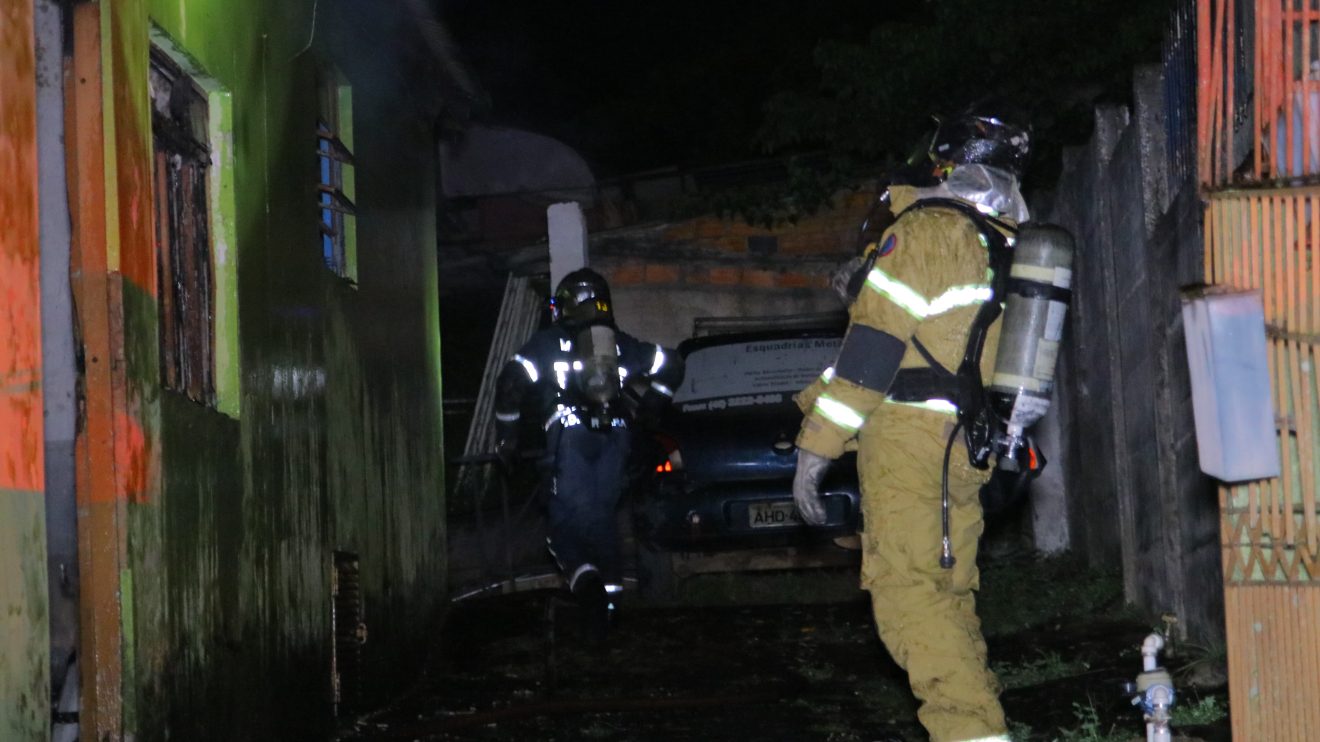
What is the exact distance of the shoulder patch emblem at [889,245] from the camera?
4.80 metres

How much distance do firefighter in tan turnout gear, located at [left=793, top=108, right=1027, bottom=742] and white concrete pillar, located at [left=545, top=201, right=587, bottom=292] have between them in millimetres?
6923

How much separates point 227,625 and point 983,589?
221 inches

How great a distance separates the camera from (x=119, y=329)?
4336 mm

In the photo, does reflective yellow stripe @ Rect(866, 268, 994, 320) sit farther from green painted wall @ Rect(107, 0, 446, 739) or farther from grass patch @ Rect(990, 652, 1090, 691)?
grass patch @ Rect(990, 652, 1090, 691)

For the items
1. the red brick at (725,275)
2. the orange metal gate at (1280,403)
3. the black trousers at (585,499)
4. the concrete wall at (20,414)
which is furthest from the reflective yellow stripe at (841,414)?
the red brick at (725,275)

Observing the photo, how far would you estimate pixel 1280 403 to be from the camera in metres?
4.00

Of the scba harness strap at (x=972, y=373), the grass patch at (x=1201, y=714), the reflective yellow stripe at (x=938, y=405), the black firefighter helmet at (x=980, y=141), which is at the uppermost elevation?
the black firefighter helmet at (x=980, y=141)

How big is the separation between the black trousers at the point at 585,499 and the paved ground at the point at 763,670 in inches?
19.1

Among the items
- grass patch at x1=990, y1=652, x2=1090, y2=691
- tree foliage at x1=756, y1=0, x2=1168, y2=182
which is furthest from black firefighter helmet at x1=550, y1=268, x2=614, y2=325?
tree foliage at x1=756, y1=0, x2=1168, y2=182

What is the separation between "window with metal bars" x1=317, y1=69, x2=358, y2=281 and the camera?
7.30 metres

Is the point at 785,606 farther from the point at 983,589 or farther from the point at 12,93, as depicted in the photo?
the point at 12,93

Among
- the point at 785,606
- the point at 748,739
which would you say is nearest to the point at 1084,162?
the point at 785,606

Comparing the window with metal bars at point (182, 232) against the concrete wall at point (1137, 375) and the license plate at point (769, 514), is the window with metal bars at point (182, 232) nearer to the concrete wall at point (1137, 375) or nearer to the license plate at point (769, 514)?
the concrete wall at point (1137, 375)

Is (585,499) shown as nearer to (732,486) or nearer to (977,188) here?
(732,486)
